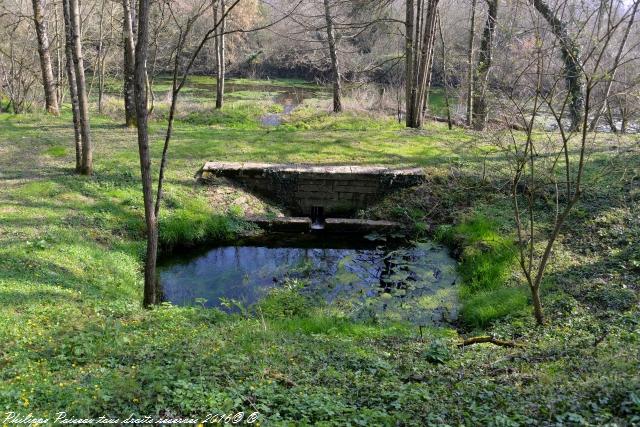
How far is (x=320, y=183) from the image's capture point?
11.2 meters

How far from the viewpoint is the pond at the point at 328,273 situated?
7660 millimetres

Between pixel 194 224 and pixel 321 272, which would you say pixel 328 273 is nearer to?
pixel 321 272

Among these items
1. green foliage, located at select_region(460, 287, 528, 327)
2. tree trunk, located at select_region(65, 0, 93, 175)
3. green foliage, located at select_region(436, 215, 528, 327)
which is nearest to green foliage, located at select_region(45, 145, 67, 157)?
tree trunk, located at select_region(65, 0, 93, 175)

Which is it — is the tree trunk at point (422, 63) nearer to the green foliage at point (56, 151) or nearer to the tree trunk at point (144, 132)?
the green foliage at point (56, 151)

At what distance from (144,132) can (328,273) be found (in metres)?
4.16

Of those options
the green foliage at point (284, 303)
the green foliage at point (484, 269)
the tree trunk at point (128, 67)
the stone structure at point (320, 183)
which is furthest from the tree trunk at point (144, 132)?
the tree trunk at point (128, 67)

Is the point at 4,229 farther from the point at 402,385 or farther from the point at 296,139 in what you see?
the point at 296,139

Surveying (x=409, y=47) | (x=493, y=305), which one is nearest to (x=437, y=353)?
(x=493, y=305)

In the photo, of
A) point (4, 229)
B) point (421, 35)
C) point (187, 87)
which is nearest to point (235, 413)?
point (4, 229)

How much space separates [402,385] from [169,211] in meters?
6.43

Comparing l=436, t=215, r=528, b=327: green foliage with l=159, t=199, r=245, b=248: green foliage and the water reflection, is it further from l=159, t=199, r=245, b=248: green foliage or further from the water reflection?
l=159, t=199, r=245, b=248: green foliage

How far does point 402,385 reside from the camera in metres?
4.39

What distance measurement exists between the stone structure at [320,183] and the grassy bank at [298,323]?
44 centimetres

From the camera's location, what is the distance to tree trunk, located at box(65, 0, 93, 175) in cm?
855
